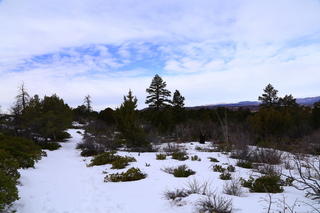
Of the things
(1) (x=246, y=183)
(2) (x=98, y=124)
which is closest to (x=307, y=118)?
(1) (x=246, y=183)

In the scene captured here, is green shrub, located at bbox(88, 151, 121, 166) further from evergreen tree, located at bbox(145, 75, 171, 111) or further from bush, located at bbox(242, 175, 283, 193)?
evergreen tree, located at bbox(145, 75, 171, 111)

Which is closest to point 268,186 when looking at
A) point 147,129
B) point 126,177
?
point 126,177

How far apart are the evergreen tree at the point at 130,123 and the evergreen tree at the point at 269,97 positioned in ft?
73.6

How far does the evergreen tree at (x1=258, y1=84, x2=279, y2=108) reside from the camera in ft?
94.2

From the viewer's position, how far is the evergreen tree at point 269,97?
2872cm

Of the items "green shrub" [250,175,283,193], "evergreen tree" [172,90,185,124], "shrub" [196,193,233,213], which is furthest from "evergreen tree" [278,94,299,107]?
Answer: "shrub" [196,193,233,213]

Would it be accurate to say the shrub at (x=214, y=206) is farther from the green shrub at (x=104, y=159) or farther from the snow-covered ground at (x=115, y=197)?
the green shrub at (x=104, y=159)

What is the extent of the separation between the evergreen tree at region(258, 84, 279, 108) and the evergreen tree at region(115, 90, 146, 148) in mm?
22436

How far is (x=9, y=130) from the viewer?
15.7 m

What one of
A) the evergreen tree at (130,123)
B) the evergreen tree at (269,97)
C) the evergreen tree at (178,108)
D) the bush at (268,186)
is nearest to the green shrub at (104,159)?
the evergreen tree at (130,123)

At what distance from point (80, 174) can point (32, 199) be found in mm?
3171

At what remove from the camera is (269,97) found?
29016mm

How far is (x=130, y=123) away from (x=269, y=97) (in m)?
23.7

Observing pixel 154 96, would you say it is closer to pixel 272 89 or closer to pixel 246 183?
pixel 272 89
